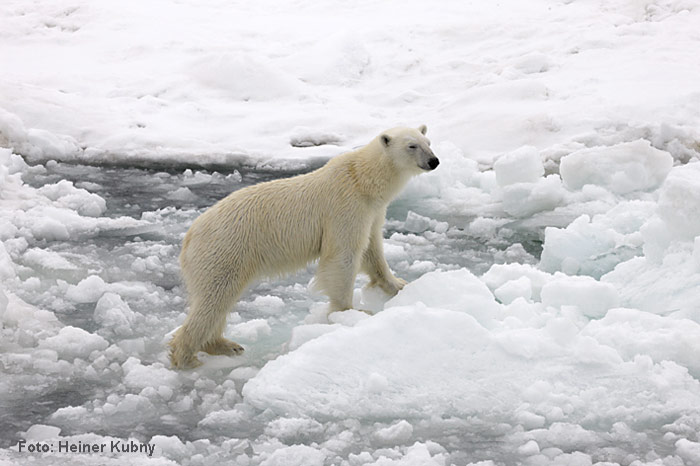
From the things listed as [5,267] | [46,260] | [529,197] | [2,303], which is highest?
[2,303]

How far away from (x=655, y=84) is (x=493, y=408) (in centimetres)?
772

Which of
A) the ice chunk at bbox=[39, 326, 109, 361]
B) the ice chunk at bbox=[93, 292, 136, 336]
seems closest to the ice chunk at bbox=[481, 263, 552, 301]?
the ice chunk at bbox=[93, 292, 136, 336]

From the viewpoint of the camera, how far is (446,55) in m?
13.2

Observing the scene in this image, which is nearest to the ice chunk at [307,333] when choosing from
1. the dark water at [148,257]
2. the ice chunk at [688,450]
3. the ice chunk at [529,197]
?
the dark water at [148,257]

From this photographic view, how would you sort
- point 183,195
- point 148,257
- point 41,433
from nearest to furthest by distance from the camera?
1. point 41,433
2. point 148,257
3. point 183,195

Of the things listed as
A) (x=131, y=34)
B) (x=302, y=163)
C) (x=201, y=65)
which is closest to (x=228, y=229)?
Result: (x=302, y=163)

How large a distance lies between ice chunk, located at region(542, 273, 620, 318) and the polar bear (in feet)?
3.51

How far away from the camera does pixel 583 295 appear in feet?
16.1

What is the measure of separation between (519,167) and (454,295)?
10.7ft

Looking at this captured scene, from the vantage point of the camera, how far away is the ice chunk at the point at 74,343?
15.5 ft

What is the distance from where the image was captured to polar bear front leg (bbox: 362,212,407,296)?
5.32 metres

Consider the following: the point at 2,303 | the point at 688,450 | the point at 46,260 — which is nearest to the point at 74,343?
the point at 2,303

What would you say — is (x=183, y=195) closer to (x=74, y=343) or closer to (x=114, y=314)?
(x=114, y=314)

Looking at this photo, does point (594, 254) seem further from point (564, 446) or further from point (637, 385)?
point (564, 446)
